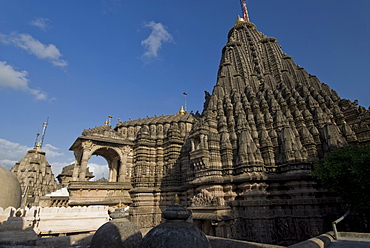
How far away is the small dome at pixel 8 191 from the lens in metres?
17.2

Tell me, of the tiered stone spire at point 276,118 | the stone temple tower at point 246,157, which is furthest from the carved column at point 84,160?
the tiered stone spire at point 276,118

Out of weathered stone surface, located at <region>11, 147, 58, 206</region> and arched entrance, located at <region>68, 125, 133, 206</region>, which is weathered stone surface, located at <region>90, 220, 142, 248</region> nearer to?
arched entrance, located at <region>68, 125, 133, 206</region>

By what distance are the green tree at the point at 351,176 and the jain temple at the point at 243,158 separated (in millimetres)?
3078

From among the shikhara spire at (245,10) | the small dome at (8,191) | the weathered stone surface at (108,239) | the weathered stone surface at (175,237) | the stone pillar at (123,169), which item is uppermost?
the shikhara spire at (245,10)

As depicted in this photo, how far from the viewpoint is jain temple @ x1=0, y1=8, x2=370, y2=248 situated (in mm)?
15164

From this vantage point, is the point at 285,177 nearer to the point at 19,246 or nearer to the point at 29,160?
the point at 19,246

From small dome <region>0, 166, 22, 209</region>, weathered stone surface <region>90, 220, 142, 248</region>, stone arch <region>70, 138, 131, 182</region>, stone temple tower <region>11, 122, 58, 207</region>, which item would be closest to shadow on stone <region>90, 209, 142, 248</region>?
weathered stone surface <region>90, 220, 142, 248</region>

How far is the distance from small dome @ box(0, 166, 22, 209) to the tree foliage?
23496mm

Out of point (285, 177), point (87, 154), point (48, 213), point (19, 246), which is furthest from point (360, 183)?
point (87, 154)

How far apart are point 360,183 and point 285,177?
17.0 ft

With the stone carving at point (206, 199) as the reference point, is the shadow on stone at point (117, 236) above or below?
below

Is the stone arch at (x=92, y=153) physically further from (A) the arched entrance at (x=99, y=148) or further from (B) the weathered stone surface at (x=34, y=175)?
(B) the weathered stone surface at (x=34, y=175)

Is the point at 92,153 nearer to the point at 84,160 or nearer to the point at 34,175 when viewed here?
the point at 84,160

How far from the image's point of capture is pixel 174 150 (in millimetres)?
25484
